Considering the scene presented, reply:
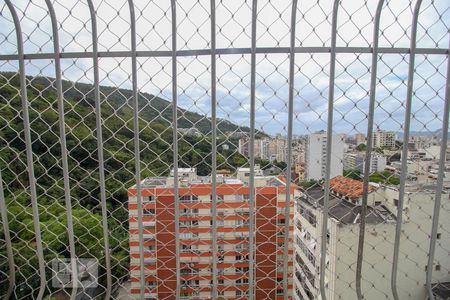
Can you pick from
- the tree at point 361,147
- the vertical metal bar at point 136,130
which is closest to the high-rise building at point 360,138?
A: the tree at point 361,147

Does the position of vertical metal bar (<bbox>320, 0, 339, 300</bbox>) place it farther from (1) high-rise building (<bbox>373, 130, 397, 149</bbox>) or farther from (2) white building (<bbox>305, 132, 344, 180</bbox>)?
(1) high-rise building (<bbox>373, 130, 397, 149</bbox>)

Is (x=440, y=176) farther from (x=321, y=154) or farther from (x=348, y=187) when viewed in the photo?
(x=321, y=154)

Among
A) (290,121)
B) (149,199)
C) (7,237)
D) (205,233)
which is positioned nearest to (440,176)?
(290,121)

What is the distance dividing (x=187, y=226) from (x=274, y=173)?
49 centimetres

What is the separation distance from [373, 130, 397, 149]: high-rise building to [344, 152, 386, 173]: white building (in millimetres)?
45

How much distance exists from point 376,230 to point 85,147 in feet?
4.78

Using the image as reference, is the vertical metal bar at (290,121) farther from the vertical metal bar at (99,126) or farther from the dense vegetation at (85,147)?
the vertical metal bar at (99,126)

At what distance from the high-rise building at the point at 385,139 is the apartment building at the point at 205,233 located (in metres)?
0.42

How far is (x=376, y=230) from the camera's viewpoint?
1.29 metres

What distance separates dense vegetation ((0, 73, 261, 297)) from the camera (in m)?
1.00

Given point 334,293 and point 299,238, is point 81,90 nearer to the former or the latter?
point 299,238

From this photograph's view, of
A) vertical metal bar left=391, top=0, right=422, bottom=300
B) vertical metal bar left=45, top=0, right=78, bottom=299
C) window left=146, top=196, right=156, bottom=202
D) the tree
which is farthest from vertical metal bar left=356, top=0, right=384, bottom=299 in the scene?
vertical metal bar left=45, top=0, right=78, bottom=299

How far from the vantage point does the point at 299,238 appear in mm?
1564

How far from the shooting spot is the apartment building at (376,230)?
3.69 feet
